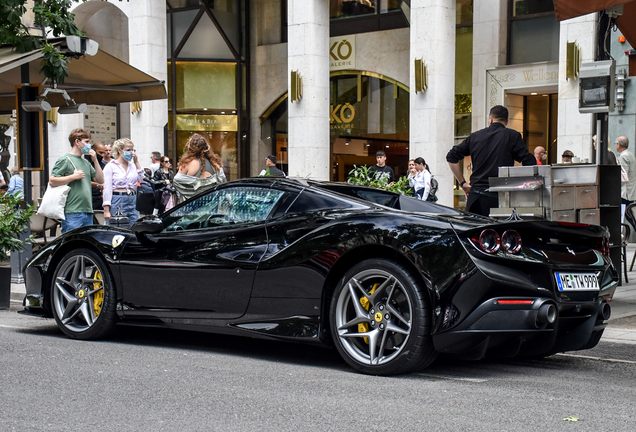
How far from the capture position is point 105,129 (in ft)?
87.5

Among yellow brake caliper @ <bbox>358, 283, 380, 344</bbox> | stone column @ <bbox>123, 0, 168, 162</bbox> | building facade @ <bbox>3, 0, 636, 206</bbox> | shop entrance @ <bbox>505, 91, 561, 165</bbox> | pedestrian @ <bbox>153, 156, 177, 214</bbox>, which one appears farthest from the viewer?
stone column @ <bbox>123, 0, 168, 162</bbox>

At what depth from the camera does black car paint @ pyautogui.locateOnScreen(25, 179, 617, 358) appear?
4820 mm

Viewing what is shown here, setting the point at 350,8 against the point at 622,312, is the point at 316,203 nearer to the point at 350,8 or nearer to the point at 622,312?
the point at 622,312

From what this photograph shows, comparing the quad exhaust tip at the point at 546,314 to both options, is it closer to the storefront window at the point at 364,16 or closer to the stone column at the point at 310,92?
the stone column at the point at 310,92

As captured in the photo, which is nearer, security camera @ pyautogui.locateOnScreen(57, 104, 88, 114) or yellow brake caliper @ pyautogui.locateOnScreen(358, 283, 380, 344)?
yellow brake caliper @ pyautogui.locateOnScreen(358, 283, 380, 344)

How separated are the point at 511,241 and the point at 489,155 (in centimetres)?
376

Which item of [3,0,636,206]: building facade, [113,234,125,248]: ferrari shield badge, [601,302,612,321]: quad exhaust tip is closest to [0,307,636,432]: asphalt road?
[601,302,612,321]: quad exhaust tip

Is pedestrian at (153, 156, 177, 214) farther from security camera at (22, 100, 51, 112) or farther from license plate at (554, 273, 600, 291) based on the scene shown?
license plate at (554, 273, 600, 291)

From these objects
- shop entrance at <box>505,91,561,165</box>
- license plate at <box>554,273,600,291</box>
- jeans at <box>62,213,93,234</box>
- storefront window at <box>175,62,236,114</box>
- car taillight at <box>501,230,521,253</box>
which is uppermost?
storefront window at <box>175,62,236,114</box>

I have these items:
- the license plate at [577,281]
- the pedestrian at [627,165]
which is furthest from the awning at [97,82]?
the license plate at [577,281]

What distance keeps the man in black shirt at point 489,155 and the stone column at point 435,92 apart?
978 centimetres

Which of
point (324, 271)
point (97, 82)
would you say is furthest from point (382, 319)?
point (97, 82)

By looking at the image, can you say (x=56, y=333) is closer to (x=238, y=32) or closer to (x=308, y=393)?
(x=308, y=393)

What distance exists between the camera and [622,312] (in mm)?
8047
